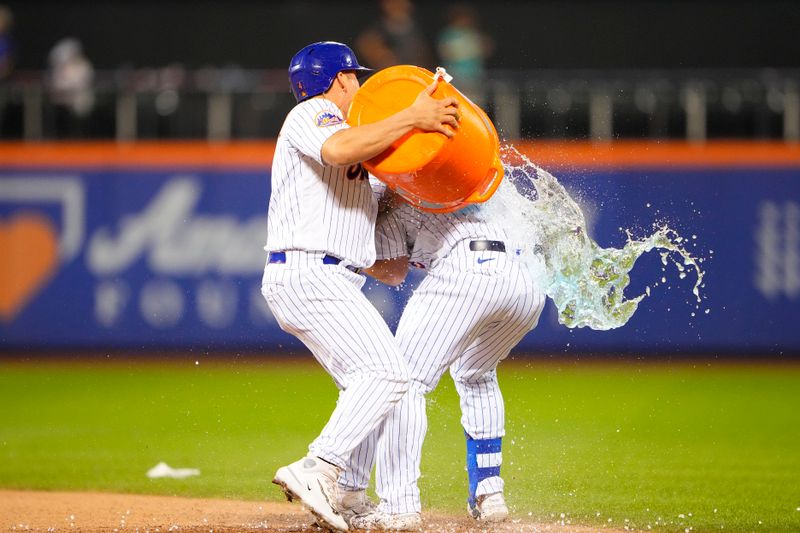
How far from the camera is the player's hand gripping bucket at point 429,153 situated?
5.27 m

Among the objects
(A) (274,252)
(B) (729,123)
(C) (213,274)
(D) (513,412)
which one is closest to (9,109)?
(C) (213,274)

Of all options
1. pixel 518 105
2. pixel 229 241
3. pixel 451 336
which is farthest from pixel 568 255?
pixel 229 241

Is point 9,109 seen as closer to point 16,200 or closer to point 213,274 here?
point 16,200

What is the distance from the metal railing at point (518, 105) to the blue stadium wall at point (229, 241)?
20cm

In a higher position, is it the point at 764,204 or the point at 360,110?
the point at 764,204

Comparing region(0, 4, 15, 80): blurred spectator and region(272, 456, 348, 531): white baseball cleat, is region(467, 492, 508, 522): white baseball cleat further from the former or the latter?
region(0, 4, 15, 80): blurred spectator

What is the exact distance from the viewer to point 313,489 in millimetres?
5016

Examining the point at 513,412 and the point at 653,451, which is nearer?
the point at 653,451

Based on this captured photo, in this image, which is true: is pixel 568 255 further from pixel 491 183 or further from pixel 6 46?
pixel 6 46

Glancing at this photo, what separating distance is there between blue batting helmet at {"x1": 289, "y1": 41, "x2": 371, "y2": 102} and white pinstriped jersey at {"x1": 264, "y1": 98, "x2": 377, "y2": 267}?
10 cm

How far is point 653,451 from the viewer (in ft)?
27.9

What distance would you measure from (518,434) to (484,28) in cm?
750

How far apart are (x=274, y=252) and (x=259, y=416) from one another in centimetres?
545

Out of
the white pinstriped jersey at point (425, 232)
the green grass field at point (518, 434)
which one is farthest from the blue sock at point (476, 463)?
the white pinstriped jersey at point (425, 232)
